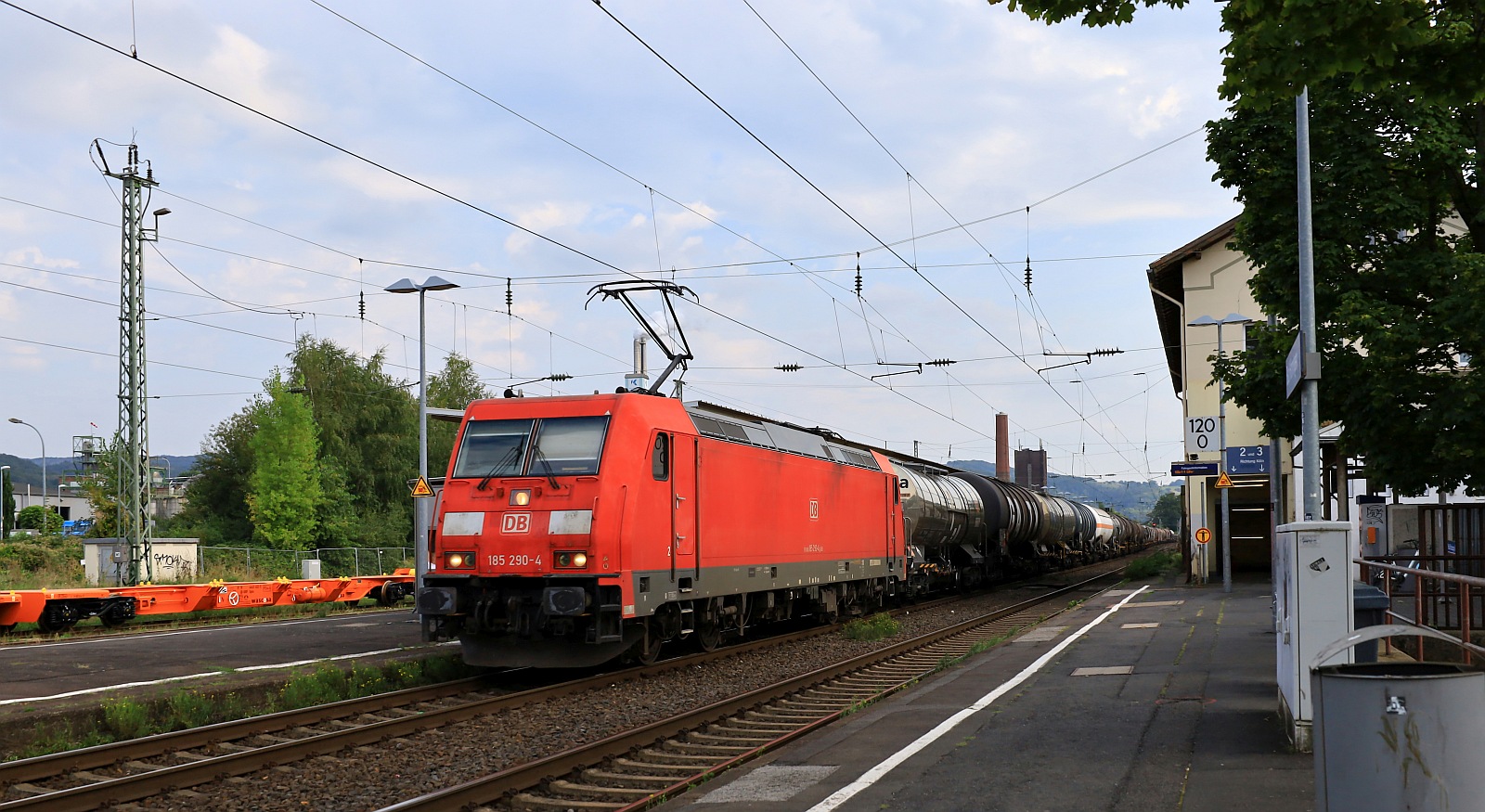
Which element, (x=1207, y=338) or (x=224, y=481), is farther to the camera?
(x=224, y=481)

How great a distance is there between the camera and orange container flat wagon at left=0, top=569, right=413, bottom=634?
795 inches

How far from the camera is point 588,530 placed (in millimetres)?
13984

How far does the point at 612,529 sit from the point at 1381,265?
33.2 feet

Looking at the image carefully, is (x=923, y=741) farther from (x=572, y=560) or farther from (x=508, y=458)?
(x=508, y=458)

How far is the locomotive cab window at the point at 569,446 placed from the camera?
14.5 m

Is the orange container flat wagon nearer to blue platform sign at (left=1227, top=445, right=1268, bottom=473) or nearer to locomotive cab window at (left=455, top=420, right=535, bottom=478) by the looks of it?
locomotive cab window at (left=455, top=420, right=535, bottom=478)

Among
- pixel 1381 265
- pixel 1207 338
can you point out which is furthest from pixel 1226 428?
pixel 1381 265

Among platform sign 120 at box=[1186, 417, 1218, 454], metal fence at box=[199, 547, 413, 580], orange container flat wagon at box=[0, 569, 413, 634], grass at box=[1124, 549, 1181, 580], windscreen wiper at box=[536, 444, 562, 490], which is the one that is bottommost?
grass at box=[1124, 549, 1181, 580]

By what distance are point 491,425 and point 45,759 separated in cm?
694

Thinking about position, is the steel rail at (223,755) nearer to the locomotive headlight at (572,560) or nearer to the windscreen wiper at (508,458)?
the locomotive headlight at (572,560)

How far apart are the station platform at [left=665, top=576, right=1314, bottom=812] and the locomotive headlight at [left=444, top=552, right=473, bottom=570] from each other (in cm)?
525

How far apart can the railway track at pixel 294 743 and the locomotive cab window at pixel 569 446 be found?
250 centimetres

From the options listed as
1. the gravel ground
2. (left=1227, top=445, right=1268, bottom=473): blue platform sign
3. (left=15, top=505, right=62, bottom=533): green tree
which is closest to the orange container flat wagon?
the gravel ground

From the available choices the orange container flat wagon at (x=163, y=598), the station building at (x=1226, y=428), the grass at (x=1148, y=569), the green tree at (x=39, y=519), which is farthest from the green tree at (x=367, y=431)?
the station building at (x=1226, y=428)
